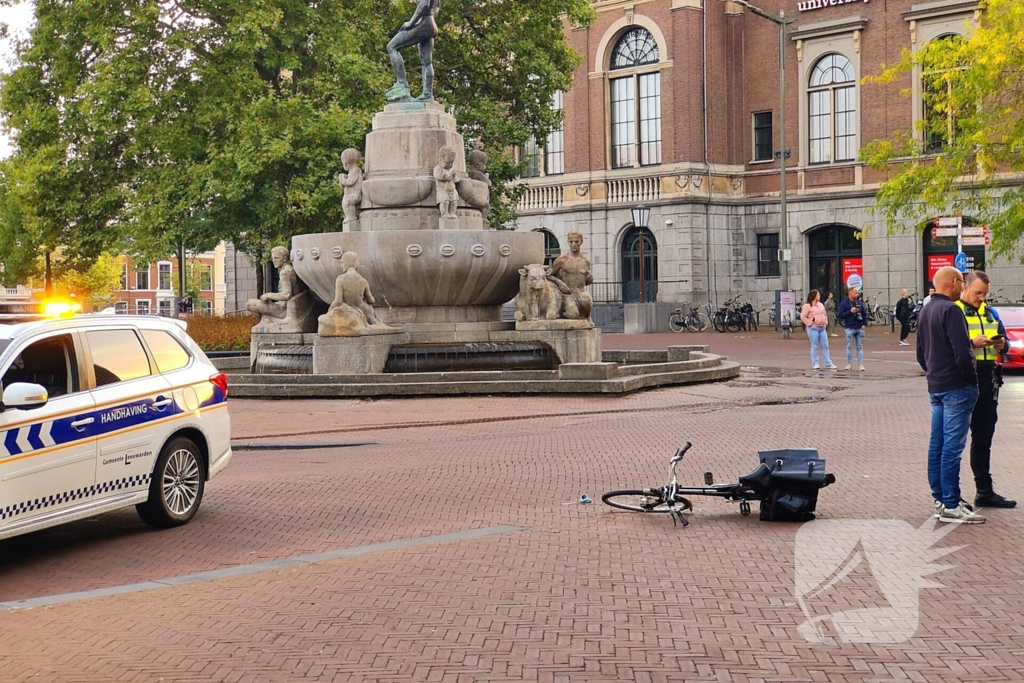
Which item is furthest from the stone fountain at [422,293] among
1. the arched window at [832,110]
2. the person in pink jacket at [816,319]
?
the arched window at [832,110]

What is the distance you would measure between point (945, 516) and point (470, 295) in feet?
43.4

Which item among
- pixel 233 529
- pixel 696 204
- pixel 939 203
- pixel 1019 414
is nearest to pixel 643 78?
pixel 696 204

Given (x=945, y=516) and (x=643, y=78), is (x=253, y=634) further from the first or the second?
(x=643, y=78)

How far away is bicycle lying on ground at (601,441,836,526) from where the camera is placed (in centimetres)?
861

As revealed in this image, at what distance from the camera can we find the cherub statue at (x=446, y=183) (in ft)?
70.0

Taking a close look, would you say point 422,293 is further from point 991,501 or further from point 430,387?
point 991,501

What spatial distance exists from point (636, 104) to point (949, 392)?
139 feet

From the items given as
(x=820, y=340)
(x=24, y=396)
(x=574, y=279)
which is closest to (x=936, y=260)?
(x=820, y=340)

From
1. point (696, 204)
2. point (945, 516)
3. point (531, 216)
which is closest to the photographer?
point (945, 516)

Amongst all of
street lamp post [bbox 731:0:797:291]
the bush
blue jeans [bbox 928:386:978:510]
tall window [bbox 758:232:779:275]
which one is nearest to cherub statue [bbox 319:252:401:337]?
the bush

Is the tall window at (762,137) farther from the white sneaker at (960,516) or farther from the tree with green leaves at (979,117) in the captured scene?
the white sneaker at (960,516)

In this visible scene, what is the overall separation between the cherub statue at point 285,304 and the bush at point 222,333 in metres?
7.99

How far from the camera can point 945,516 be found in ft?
28.5

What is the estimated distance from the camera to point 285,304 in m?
22.5
